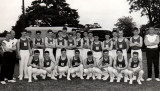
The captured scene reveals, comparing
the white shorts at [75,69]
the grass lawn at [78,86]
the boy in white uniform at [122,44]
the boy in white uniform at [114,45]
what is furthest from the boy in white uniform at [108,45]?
the grass lawn at [78,86]

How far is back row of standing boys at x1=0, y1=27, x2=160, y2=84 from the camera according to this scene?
29.8 ft

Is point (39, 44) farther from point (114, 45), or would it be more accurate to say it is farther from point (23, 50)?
point (114, 45)

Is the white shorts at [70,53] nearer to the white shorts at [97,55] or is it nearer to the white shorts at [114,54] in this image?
the white shorts at [97,55]

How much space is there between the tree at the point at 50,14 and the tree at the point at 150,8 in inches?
414

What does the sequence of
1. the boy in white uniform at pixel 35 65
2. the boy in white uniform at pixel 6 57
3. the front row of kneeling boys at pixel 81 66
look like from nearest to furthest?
1. the boy in white uniform at pixel 6 57
2. the front row of kneeling boys at pixel 81 66
3. the boy in white uniform at pixel 35 65

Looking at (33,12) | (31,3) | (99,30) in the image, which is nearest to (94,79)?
(99,30)

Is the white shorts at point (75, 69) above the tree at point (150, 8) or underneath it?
underneath

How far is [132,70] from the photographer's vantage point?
884 centimetres

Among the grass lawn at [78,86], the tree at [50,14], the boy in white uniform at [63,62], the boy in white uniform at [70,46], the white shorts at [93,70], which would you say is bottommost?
the grass lawn at [78,86]

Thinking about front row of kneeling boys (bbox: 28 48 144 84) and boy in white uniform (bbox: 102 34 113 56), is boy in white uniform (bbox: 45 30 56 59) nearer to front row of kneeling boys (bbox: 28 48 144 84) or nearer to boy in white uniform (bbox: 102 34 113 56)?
front row of kneeling boys (bbox: 28 48 144 84)

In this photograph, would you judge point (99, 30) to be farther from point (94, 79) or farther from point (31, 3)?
point (31, 3)

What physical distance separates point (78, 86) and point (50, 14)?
125ft

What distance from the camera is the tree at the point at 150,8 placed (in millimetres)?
45894

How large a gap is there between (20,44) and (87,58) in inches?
92.3
